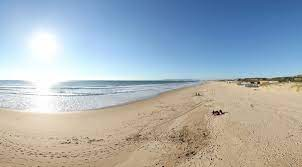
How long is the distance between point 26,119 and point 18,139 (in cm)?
605

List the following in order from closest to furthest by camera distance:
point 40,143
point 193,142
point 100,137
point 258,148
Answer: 1. point 258,148
2. point 193,142
3. point 40,143
4. point 100,137

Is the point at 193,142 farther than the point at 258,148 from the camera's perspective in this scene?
Yes

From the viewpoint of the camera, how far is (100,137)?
522 inches

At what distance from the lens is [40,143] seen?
12117mm

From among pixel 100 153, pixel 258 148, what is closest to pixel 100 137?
pixel 100 153

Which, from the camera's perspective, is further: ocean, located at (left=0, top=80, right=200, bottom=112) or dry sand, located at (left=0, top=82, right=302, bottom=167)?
ocean, located at (left=0, top=80, right=200, bottom=112)

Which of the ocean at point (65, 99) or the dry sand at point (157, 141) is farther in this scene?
the ocean at point (65, 99)

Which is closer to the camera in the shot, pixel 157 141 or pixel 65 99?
pixel 157 141

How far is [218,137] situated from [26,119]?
13894 mm

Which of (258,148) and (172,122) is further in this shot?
(172,122)

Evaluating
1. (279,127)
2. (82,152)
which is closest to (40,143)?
(82,152)

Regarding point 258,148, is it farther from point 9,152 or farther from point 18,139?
point 18,139

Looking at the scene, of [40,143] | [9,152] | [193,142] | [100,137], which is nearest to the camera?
[9,152]

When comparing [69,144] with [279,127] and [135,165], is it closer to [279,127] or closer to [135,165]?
[135,165]
